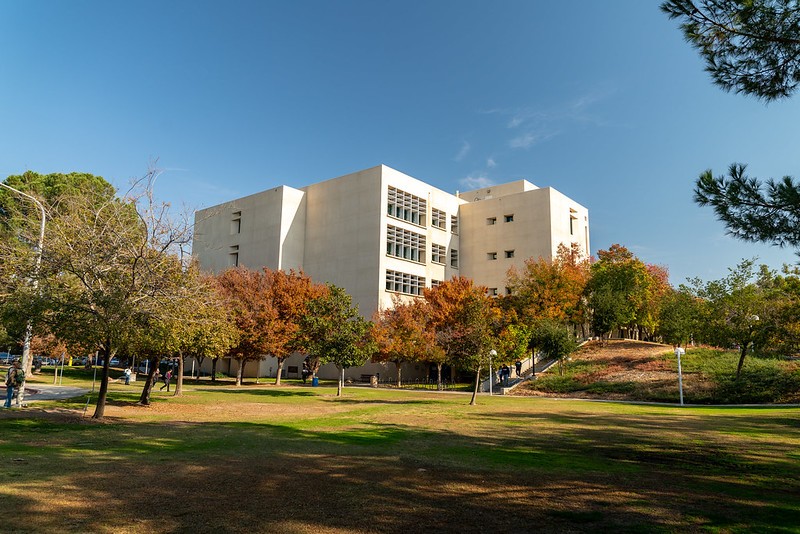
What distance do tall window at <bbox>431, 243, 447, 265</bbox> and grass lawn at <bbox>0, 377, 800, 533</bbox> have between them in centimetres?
4672

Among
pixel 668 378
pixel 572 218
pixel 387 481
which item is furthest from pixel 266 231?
pixel 387 481

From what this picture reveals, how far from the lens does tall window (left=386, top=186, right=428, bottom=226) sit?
59875mm

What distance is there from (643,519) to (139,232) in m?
17.7

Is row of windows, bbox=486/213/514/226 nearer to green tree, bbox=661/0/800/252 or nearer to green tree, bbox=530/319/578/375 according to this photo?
green tree, bbox=530/319/578/375

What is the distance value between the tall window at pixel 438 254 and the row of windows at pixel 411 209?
2.56 m

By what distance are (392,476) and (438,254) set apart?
5691 cm

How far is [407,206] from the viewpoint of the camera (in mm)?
62062

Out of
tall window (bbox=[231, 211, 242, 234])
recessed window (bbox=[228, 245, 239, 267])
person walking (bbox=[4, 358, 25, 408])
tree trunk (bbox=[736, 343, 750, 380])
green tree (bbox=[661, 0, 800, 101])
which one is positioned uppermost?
tall window (bbox=[231, 211, 242, 234])

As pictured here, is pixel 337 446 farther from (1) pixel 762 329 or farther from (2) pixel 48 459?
(1) pixel 762 329

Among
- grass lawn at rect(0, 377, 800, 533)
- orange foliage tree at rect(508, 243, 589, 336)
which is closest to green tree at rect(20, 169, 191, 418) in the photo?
grass lawn at rect(0, 377, 800, 533)

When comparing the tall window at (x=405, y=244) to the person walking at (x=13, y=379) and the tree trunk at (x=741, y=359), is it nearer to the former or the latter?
the tree trunk at (x=741, y=359)

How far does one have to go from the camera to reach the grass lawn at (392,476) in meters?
6.88

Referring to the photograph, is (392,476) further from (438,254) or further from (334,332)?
(438,254)

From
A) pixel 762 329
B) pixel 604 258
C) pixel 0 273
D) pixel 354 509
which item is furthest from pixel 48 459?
pixel 604 258
